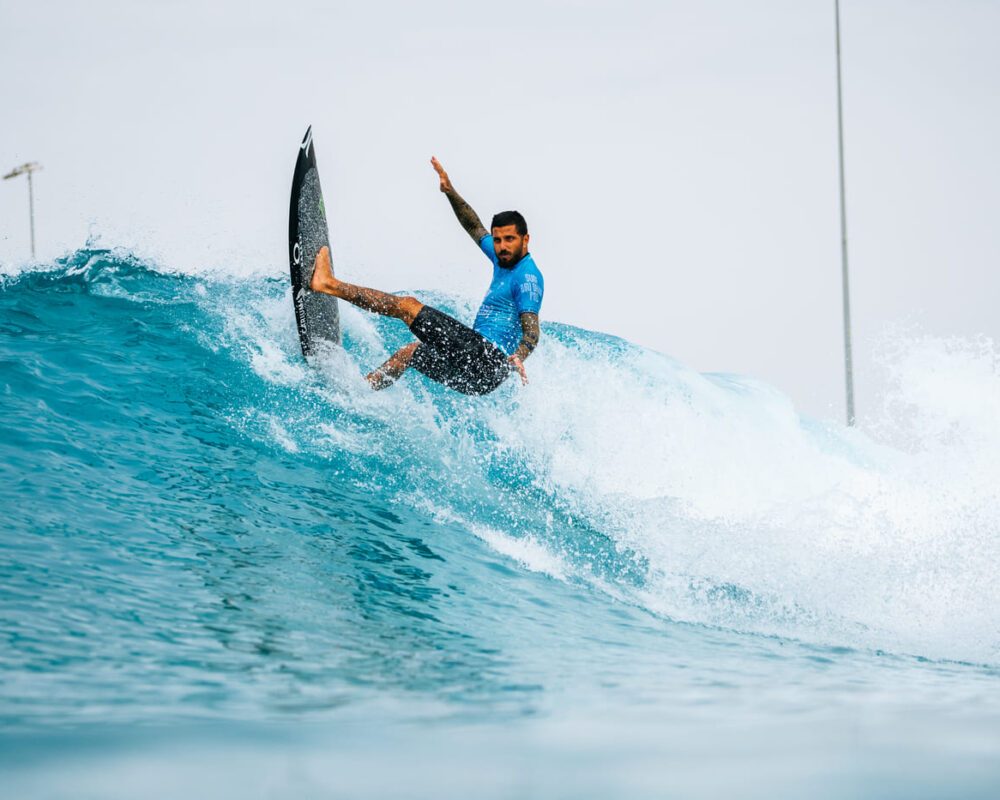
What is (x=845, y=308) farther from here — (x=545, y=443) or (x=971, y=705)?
(x=971, y=705)

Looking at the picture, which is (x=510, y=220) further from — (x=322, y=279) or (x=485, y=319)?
(x=322, y=279)

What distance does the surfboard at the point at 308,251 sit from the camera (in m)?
5.80

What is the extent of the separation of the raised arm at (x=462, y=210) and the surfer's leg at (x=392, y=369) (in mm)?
920

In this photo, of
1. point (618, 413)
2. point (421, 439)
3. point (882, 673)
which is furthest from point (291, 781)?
point (618, 413)

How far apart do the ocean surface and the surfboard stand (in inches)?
8.9

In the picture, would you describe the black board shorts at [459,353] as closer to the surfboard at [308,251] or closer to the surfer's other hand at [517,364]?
the surfer's other hand at [517,364]

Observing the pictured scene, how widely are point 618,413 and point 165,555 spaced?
4001 millimetres

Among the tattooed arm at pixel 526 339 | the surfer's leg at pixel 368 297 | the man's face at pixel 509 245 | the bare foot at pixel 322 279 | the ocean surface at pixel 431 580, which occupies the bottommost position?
the ocean surface at pixel 431 580

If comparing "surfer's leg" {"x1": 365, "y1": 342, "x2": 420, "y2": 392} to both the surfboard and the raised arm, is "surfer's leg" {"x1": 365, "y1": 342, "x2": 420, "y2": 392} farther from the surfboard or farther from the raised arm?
the raised arm

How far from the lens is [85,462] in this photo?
4328 mm

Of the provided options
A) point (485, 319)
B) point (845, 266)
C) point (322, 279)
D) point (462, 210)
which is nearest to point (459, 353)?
point (485, 319)

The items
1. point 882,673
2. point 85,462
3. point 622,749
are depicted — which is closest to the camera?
point 622,749

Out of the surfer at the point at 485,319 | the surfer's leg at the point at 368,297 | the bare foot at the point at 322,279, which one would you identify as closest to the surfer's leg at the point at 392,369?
the surfer at the point at 485,319

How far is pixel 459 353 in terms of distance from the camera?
4.88 meters
